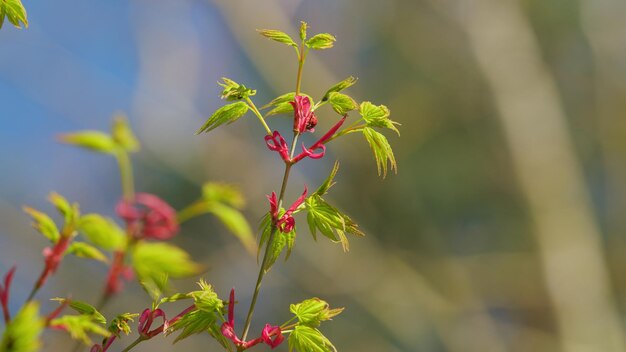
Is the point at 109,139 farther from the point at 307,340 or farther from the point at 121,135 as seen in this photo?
the point at 307,340

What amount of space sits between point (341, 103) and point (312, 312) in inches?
4.6

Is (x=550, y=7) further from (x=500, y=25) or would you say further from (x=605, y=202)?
(x=605, y=202)

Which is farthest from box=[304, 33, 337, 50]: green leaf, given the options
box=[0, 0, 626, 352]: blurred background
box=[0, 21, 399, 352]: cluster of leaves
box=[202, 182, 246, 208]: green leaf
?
box=[0, 0, 626, 352]: blurred background

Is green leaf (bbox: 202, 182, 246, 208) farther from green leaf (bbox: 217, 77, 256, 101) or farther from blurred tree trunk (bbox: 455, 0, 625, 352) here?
blurred tree trunk (bbox: 455, 0, 625, 352)

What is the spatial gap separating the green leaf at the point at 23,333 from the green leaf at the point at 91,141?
0.07 meters

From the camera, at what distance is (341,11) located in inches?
186

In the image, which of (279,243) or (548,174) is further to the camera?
(548,174)

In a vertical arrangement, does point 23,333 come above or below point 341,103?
below

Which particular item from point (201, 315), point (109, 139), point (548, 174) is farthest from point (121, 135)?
point (548, 174)

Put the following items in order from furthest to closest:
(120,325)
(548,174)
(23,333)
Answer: (548,174), (120,325), (23,333)

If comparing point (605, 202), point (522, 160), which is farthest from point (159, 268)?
point (605, 202)

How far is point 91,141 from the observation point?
0.27 metres

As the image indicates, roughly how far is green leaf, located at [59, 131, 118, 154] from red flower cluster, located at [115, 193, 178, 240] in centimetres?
3

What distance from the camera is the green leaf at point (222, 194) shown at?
29cm
